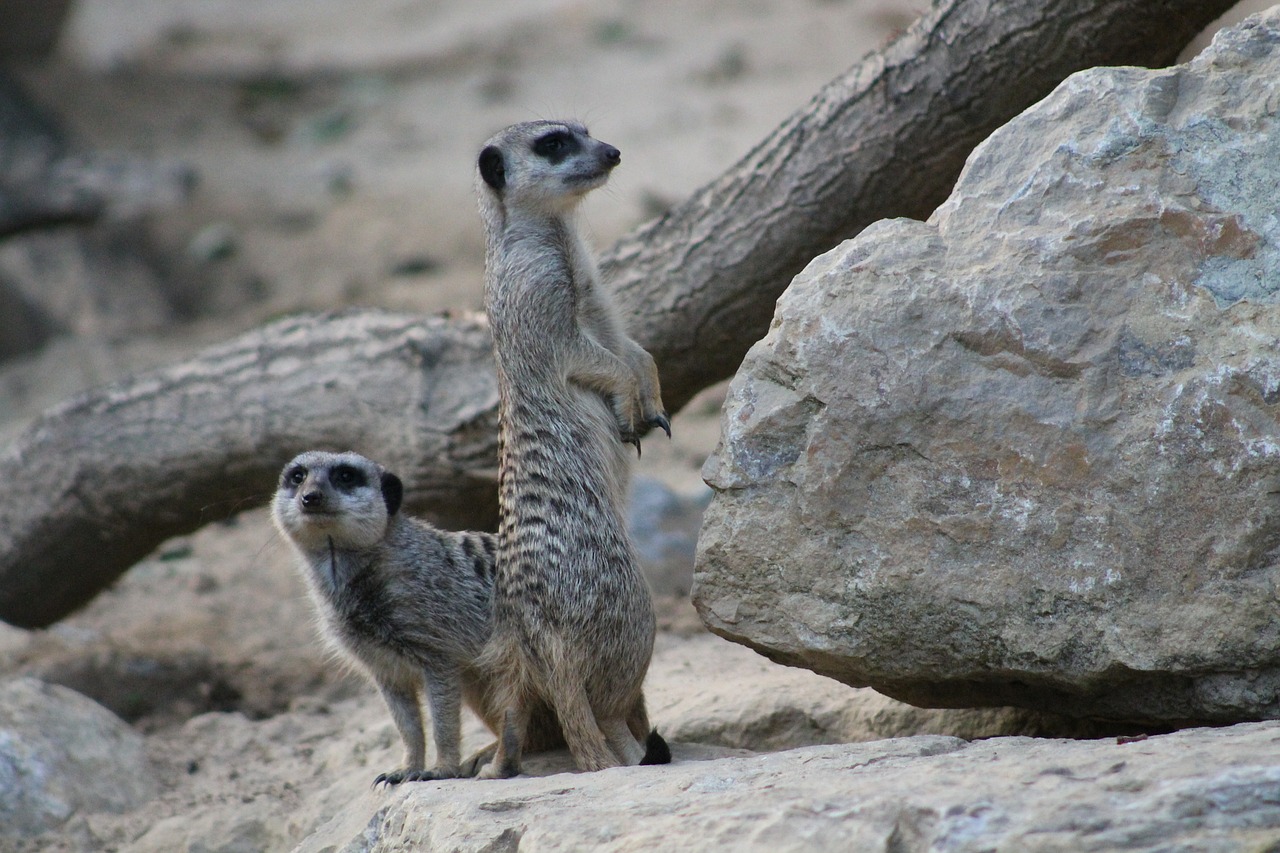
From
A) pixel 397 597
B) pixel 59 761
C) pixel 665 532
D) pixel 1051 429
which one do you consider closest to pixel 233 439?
pixel 59 761

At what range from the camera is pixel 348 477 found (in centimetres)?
368

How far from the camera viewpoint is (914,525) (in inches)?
109

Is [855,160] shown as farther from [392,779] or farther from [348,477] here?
[392,779]

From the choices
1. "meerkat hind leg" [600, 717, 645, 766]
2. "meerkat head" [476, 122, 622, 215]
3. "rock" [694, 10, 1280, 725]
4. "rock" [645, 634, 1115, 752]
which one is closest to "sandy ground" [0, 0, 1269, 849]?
"rock" [645, 634, 1115, 752]

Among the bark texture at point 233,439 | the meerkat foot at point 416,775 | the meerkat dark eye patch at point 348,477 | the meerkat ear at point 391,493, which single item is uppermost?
the bark texture at point 233,439

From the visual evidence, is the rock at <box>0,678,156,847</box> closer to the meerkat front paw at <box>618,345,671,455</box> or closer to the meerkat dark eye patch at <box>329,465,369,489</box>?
the meerkat dark eye patch at <box>329,465,369,489</box>

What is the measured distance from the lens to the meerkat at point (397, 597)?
3469 mm

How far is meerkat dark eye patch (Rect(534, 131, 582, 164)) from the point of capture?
12.2 ft

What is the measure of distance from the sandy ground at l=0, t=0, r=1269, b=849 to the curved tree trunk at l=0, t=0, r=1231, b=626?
1.50 feet

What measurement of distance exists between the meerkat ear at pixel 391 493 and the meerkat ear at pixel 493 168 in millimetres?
887

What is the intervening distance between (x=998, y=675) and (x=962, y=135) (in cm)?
208

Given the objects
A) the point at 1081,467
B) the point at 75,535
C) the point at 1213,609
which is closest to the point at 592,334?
the point at 1081,467

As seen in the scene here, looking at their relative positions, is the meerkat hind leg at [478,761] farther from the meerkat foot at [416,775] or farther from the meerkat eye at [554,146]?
the meerkat eye at [554,146]

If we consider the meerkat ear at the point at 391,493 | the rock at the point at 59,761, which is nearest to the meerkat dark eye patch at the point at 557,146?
the meerkat ear at the point at 391,493
